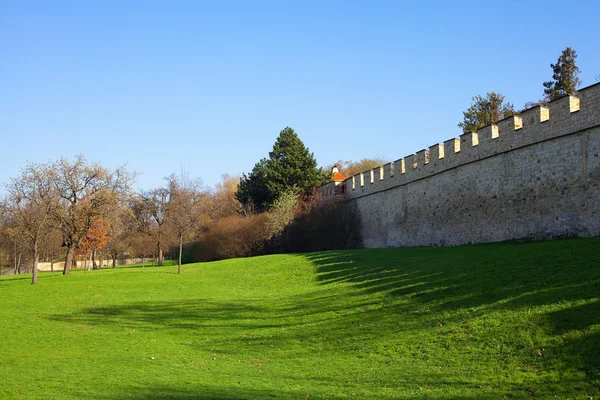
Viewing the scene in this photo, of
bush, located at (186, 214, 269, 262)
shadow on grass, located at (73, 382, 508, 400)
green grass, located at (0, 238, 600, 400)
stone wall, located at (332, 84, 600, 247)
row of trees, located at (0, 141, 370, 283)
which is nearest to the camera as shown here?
shadow on grass, located at (73, 382, 508, 400)

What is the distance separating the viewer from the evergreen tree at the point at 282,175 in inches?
1820

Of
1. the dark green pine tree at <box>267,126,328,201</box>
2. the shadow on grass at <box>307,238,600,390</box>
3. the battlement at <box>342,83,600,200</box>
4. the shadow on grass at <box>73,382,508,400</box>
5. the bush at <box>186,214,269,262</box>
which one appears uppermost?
the dark green pine tree at <box>267,126,328,201</box>

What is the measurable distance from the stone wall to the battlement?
4 cm

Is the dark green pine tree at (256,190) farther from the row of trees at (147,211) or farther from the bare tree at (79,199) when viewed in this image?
the bare tree at (79,199)

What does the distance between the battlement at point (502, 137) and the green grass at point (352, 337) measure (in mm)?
4975

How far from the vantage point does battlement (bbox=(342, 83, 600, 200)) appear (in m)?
17.5

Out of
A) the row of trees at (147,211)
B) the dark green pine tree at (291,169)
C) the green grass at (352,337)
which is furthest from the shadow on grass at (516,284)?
the dark green pine tree at (291,169)

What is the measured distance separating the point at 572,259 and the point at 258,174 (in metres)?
37.4

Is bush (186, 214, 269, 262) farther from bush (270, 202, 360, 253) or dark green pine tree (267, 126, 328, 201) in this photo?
dark green pine tree (267, 126, 328, 201)

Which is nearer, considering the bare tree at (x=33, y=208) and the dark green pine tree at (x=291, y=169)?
the bare tree at (x=33, y=208)

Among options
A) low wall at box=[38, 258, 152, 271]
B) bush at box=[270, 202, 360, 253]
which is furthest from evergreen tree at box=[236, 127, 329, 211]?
low wall at box=[38, 258, 152, 271]

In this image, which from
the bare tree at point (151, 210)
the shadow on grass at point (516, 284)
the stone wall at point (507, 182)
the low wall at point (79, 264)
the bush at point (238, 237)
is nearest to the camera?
the shadow on grass at point (516, 284)

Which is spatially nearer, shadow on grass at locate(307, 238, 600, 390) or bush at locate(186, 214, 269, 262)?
shadow on grass at locate(307, 238, 600, 390)

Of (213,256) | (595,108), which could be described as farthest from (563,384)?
(213,256)
